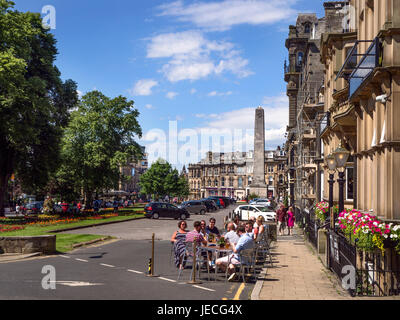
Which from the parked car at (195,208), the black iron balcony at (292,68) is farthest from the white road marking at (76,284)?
the black iron balcony at (292,68)

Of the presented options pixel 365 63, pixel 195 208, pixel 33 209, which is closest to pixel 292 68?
pixel 195 208

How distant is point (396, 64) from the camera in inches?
442

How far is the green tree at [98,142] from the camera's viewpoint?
50.3 meters

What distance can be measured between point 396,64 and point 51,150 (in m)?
32.1

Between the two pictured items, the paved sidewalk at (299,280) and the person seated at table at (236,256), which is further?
the person seated at table at (236,256)

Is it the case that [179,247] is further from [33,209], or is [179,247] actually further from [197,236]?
[33,209]

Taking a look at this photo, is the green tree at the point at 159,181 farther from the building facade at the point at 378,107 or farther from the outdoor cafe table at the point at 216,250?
the building facade at the point at 378,107

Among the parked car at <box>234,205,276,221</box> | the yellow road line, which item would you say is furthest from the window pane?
the parked car at <box>234,205,276,221</box>

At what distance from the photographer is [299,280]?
12180 millimetres

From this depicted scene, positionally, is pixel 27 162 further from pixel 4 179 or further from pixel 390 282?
pixel 390 282

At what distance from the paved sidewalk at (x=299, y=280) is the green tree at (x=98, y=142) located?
117 ft

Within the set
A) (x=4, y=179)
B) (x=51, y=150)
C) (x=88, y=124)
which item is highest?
(x=88, y=124)

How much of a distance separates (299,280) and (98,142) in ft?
140
